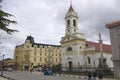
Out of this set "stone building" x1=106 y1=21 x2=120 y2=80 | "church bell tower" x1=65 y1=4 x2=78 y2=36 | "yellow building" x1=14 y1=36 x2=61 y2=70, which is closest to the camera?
"stone building" x1=106 y1=21 x2=120 y2=80

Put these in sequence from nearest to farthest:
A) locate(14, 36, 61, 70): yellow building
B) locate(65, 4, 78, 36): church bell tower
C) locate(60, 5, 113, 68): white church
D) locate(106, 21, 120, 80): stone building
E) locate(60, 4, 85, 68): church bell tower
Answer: locate(106, 21, 120, 80): stone building
locate(60, 5, 113, 68): white church
locate(60, 4, 85, 68): church bell tower
locate(65, 4, 78, 36): church bell tower
locate(14, 36, 61, 70): yellow building

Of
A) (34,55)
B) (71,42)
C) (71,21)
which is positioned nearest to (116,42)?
(71,42)

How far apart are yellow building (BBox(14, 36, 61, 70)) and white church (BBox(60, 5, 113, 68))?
2622 centimetres

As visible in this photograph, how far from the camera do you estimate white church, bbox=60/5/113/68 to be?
6016cm

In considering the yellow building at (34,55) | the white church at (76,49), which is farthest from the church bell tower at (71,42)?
the yellow building at (34,55)

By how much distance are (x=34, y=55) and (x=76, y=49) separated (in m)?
36.0

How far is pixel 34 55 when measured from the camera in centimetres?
9269

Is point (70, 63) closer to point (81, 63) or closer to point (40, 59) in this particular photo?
point (81, 63)

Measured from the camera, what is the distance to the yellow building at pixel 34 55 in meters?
92.2

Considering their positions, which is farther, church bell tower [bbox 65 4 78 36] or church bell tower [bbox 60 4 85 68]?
church bell tower [bbox 65 4 78 36]

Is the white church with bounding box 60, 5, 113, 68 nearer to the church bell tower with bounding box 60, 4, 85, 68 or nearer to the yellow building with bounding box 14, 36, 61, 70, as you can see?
the church bell tower with bounding box 60, 4, 85, 68

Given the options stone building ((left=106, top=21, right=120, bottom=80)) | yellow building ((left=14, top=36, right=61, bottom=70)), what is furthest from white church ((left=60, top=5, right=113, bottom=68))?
yellow building ((left=14, top=36, right=61, bottom=70))

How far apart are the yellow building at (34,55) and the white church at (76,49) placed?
26219 mm

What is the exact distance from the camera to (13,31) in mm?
14523
